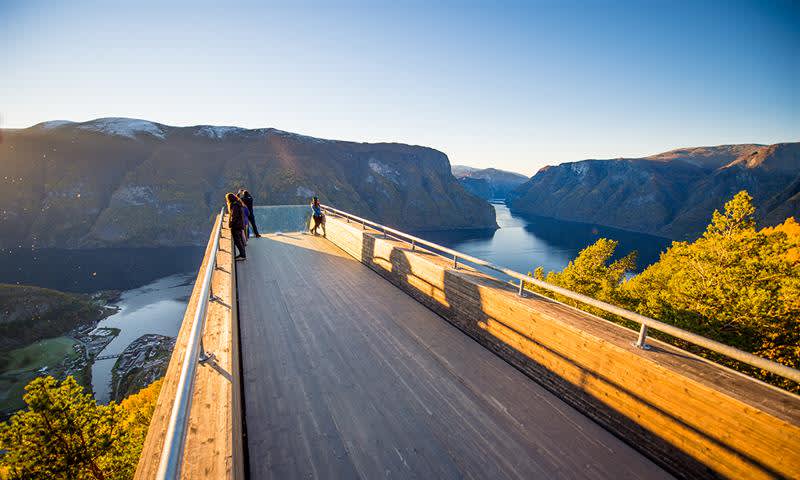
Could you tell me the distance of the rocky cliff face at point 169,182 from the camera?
304 ft

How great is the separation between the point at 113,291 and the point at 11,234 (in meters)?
65.3

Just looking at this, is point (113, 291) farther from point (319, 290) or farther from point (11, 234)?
point (319, 290)

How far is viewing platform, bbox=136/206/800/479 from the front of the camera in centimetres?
239

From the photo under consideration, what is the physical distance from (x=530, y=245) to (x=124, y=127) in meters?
158

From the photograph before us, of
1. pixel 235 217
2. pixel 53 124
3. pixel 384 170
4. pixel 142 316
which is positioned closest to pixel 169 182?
pixel 53 124

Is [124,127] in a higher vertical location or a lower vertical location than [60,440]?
higher

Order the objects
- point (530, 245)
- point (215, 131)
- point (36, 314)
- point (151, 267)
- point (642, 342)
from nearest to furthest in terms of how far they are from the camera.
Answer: point (642, 342)
point (36, 314)
point (151, 267)
point (530, 245)
point (215, 131)

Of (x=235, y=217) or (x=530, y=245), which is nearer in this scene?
(x=235, y=217)

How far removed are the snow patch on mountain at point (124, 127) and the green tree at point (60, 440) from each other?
142 meters

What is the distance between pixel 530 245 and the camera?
102375mm

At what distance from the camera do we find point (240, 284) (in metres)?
7.31

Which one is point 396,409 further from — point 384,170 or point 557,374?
point 384,170

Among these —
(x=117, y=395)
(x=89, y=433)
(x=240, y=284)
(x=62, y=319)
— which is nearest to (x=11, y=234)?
(x=62, y=319)

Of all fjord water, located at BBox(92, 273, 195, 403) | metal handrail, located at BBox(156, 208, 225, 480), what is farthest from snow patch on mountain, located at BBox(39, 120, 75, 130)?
metal handrail, located at BBox(156, 208, 225, 480)
